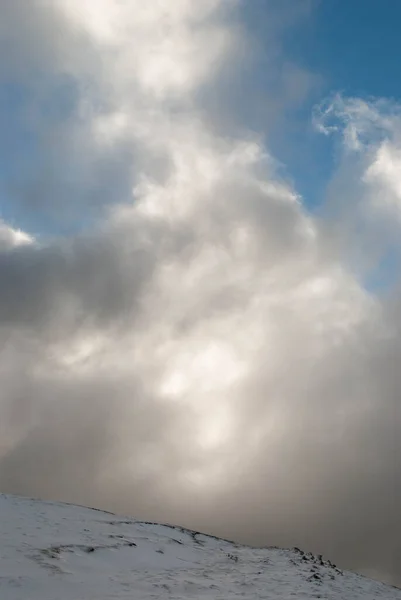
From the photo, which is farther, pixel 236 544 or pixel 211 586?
pixel 236 544

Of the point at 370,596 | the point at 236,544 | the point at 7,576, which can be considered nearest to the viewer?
the point at 7,576

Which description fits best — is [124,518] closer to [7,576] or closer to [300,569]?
[300,569]

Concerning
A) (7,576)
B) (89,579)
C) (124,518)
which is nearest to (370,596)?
(89,579)

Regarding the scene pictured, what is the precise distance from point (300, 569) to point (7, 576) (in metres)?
11.9

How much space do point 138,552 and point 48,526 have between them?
14.3 ft

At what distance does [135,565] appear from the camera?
1872 cm

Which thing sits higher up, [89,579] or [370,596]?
[370,596]

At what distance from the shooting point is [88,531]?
22.7m

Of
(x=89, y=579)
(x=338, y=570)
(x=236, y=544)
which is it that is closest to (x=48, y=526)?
(x=89, y=579)

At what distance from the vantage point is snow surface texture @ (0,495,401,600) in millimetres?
15055

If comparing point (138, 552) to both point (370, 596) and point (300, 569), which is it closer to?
point (300, 569)

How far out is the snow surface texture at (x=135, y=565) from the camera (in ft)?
49.4

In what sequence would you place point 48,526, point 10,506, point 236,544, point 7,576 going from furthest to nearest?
point 236,544 < point 10,506 < point 48,526 < point 7,576

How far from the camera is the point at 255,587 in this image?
16.8m
